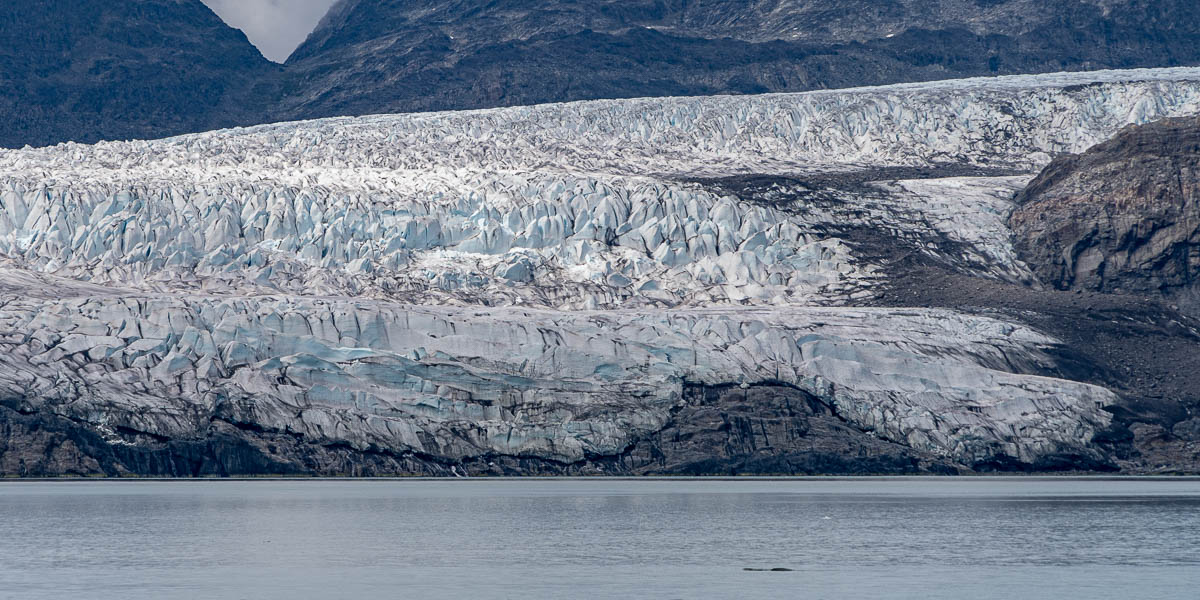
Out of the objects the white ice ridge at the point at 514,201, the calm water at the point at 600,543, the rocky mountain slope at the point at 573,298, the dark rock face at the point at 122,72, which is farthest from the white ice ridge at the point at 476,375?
the dark rock face at the point at 122,72

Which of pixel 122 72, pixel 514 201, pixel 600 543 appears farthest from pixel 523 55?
pixel 600 543

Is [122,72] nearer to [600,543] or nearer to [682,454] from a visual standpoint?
[682,454]

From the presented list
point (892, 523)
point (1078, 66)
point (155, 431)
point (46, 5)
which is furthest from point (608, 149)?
point (46, 5)

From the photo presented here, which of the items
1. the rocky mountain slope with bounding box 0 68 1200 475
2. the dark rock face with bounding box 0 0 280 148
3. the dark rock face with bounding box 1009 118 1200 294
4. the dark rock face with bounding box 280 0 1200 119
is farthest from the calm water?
the dark rock face with bounding box 0 0 280 148

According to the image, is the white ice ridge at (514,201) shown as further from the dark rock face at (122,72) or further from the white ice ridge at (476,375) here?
the dark rock face at (122,72)

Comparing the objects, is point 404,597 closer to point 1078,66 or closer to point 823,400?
point 823,400

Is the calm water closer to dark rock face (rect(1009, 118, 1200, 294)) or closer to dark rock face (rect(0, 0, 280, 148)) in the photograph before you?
dark rock face (rect(1009, 118, 1200, 294))
